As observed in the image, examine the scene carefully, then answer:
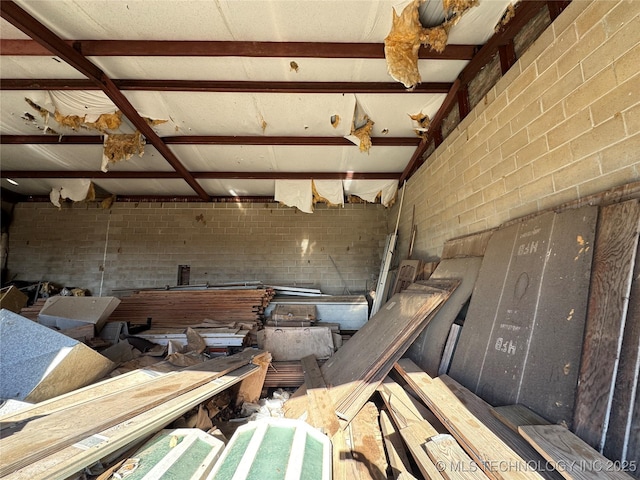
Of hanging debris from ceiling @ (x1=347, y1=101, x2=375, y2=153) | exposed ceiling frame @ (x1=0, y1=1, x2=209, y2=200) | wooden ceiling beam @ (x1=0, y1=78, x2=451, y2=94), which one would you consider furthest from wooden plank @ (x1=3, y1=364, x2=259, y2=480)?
hanging debris from ceiling @ (x1=347, y1=101, x2=375, y2=153)

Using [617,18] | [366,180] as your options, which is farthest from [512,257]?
[366,180]

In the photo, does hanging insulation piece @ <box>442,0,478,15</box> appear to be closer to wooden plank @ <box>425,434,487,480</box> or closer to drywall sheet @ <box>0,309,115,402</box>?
wooden plank @ <box>425,434,487,480</box>

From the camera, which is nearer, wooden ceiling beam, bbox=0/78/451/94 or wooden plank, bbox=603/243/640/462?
wooden plank, bbox=603/243/640/462

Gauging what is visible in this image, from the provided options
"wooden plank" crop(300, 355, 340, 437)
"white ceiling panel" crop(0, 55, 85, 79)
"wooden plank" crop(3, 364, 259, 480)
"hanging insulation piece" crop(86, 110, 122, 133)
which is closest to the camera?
"wooden plank" crop(3, 364, 259, 480)

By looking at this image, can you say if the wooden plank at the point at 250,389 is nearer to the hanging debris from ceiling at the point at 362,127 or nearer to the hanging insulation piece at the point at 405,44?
the hanging insulation piece at the point at 405,44

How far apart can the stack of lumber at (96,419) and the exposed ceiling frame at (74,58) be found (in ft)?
10.7

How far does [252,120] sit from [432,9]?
271 centimetres

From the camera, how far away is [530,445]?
4.31ft

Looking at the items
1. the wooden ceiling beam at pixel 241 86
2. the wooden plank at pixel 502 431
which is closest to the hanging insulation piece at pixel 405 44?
the wooden ceiling beam at pixel 241 86

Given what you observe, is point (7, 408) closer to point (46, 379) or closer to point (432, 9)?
point (46, 379)

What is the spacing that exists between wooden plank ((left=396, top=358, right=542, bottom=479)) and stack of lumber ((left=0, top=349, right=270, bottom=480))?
5.57ft

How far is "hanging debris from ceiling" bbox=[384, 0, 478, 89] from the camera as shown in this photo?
7.83 feet

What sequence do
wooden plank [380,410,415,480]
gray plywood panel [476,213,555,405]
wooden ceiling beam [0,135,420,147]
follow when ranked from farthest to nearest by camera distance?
wooden ceiling beam [0,135,420,147], gray plywood panel [476,213,555,405], wooden plank [380,410,415,480]

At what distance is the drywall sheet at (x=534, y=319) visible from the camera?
1510 mm
